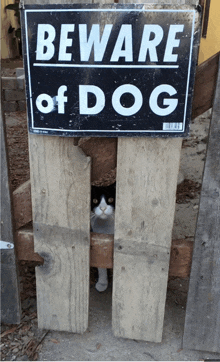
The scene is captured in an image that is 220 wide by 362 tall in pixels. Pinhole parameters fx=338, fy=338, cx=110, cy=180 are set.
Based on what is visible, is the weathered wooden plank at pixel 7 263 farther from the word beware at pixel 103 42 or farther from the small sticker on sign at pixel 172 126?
the small sticker on sign at pixel 172 126

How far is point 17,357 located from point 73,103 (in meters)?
1.30

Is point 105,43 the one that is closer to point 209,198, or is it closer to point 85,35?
point 85,35

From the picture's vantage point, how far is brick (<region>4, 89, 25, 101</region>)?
572 cm

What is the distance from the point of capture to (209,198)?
1.46 metres

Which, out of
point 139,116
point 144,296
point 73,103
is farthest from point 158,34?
point 144,296

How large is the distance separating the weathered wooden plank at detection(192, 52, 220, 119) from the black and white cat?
3.08 feet

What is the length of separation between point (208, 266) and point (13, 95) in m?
5.07

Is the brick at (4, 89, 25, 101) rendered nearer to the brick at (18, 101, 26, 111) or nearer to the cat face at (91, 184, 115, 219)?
the brick at (18, 101, 26, 111)

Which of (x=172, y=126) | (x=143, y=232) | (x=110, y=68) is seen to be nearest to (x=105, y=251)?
(x=143, y=232)

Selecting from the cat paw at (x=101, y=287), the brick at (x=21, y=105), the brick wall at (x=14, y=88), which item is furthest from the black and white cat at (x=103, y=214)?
the brick at (x=21, y=105)

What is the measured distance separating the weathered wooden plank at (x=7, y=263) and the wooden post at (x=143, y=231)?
20.5 inches

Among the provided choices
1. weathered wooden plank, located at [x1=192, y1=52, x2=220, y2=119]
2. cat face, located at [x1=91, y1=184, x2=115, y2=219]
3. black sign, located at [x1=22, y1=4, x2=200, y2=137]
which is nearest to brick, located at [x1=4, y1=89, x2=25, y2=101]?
cat face, located at [x1=91, y1=184, x2=115, y2=219]

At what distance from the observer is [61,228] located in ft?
5.24

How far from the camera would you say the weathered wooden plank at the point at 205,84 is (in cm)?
130
